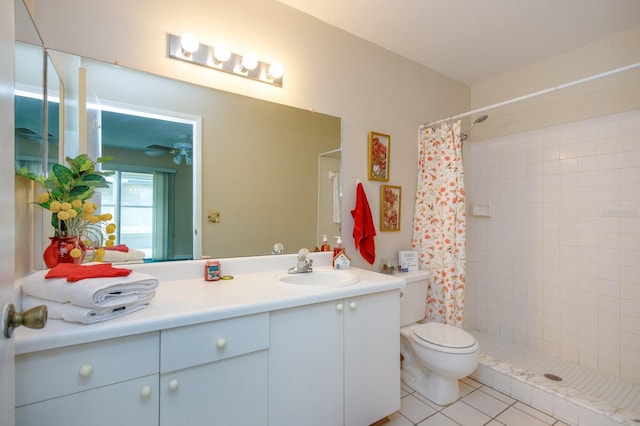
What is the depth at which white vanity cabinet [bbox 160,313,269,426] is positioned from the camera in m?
0.97

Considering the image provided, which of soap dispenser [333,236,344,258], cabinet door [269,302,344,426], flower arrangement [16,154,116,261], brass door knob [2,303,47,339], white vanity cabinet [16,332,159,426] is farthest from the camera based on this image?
soap dispenser [333,236,344,258]

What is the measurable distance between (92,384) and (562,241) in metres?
2.98

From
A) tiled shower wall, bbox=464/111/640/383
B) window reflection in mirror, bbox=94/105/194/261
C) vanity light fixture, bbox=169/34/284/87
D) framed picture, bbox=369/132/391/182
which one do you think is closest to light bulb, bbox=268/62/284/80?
vanity light fixture, bbox=169/34/284/87

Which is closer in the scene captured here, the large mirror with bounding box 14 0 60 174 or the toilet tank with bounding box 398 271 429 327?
the large mirror with bounding box 14 0 60 174

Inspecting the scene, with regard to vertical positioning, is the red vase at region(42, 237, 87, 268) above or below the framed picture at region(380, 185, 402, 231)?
below

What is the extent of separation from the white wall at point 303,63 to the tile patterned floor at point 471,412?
97 cm

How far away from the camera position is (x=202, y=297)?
1.18 meters

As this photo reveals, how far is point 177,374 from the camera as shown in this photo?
3.24 feet

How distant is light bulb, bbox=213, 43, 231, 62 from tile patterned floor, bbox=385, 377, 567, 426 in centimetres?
221

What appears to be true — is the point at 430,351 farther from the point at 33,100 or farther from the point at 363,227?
the point at 33,100

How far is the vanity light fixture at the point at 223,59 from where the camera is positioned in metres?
1.50

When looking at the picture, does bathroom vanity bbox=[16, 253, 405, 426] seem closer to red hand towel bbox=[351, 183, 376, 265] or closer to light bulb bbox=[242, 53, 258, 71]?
red hand towel bbox=[351, 183, 376, 265]

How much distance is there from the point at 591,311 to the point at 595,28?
201 centimetres

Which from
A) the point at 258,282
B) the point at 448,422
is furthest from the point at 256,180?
the point at 448,422
